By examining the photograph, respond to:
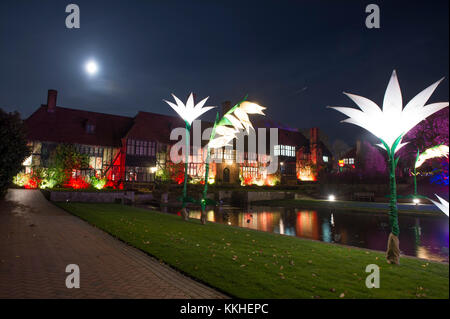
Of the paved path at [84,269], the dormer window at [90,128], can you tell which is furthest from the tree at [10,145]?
the dormer window at [90,128]

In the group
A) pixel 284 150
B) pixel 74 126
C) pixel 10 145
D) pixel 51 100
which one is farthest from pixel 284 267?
pixel 284 150

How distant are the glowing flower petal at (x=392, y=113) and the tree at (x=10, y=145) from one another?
54.8ft

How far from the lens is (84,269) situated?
612cm

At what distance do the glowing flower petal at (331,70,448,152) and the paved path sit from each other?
17.6 ft

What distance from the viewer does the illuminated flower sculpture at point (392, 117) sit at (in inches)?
261

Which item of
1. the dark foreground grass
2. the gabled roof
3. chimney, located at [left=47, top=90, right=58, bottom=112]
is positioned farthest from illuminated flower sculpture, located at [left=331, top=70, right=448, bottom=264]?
chimney, located at [left=47, top=90, right=58, bottom=112]

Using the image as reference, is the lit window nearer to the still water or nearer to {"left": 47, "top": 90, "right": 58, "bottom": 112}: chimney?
the still water

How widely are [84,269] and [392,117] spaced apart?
775 cm

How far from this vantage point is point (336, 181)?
4206cm

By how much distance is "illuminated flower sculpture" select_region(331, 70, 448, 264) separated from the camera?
261 inches

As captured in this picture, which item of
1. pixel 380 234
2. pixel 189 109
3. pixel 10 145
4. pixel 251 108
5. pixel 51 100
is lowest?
pixel 380 234

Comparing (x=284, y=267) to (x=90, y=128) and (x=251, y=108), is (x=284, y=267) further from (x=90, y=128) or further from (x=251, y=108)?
(x=90, y=128)

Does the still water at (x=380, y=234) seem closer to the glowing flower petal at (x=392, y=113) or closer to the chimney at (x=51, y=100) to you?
the glowing flower petal at (x=392, y=113)
